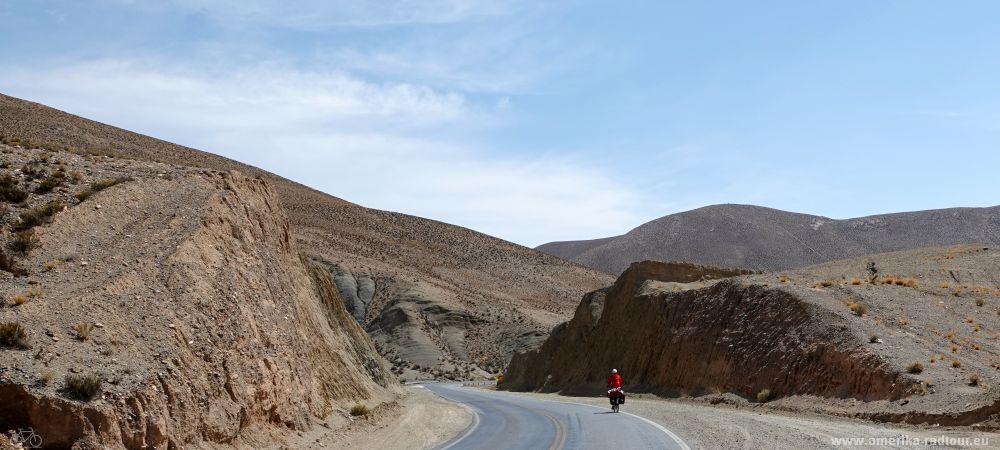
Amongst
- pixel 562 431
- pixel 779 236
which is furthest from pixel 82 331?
pixel 779 236

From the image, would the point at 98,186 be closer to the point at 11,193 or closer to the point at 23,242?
the point at 11,193

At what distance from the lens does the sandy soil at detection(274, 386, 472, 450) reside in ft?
63.0

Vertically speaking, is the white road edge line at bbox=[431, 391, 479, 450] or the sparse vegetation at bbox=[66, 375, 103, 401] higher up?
the sparse vegetation at bbox=[66, 375, 103, 401]

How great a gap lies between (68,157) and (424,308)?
63.5 m

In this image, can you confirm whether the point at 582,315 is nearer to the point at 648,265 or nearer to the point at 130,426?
the point at 648,265

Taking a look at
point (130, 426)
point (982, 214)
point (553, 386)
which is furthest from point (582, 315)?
point (982, 214)

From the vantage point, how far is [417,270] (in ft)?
324

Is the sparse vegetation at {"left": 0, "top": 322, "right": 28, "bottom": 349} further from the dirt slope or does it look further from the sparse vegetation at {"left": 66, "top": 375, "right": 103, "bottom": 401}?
the dirt slope

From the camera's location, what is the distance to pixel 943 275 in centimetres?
4831

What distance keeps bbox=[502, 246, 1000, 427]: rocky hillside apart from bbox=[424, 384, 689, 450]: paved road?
633 cm

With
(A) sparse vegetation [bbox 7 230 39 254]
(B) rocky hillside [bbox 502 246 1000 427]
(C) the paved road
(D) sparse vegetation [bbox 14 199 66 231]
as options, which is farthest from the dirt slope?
(A) sparse vegetation [bbox 7 230 39 254]

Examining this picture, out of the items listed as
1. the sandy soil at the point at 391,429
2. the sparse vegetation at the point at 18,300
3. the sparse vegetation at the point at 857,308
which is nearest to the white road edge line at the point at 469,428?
the sandy soil at the point at 391,429

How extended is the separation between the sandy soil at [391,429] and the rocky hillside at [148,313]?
51 cm

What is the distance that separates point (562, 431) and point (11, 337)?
467 inches
